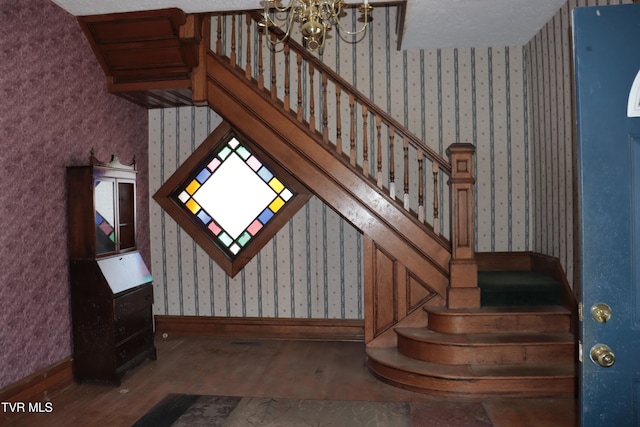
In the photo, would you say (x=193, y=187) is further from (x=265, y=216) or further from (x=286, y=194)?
(x=286, y=194)

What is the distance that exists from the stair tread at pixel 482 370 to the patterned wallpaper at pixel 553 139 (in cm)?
88

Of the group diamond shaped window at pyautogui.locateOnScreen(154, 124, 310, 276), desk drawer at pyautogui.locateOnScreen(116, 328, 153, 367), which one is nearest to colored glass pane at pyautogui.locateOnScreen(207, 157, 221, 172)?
diamond shaped window at pyautogui.locateOnScreen(154, 124, 310, 276)

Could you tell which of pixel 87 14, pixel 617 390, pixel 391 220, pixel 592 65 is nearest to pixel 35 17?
pixel 87 14

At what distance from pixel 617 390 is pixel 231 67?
3846 mm

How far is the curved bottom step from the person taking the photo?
Result: 141 inches

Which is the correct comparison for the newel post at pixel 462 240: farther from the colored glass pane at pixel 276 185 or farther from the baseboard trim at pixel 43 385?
the baseboard trim at pixel 43 385

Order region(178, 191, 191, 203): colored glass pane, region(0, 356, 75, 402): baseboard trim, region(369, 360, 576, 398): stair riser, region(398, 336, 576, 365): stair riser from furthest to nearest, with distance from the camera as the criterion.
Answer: region(178, 191, 191, 203): colored glass pane, region(398, 336, 576, 365): stair riser, region(369, 360, 576, 398): stair riser, region(0, 356, 75, 402): baseboard trim

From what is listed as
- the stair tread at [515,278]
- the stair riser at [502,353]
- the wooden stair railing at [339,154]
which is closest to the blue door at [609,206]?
the stair riser at [502,353]

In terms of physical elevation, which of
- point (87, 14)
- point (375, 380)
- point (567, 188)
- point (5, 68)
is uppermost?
point (87, 14)

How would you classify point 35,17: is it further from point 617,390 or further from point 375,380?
point 617,390

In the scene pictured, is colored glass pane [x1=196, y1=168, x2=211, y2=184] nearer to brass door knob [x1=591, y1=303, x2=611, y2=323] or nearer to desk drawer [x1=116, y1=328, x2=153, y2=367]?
desk drawer [x1=116, y1=328, x2=153, y2=367]

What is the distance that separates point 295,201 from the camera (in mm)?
5289

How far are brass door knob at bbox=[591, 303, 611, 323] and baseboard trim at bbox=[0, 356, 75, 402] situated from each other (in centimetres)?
360

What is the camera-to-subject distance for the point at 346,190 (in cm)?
439
